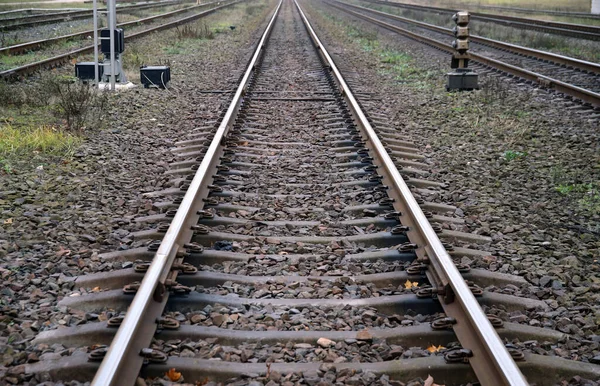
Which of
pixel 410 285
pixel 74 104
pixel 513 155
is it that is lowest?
pixel 410 285

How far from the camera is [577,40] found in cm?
2045

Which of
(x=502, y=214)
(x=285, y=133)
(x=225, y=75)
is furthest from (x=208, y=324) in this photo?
(x=225, y=75)

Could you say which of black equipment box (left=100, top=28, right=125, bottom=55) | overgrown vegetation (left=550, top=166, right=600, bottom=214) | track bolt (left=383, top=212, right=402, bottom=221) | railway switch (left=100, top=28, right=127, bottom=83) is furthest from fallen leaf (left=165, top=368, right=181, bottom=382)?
black equipment box (left=100, top=28, right=125, bottom=55)

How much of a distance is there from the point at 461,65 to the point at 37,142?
753cm

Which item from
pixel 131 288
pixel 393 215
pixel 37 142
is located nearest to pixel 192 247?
pixel 131 288

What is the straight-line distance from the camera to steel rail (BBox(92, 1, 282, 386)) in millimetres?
2971

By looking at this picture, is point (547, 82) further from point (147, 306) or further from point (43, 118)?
point (147, 306)

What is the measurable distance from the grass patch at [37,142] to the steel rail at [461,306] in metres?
3.51

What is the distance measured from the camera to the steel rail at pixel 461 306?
3000 millimetres

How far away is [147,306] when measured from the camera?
3.57 meters

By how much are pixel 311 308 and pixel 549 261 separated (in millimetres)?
1772

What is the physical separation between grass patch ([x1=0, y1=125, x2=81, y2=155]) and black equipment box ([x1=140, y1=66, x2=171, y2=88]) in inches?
168

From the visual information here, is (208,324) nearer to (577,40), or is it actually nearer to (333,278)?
(333,278)

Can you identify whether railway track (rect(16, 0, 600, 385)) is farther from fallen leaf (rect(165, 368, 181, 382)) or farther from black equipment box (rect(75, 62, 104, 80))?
black equipment box (rect(75, 62, 104, 80))
